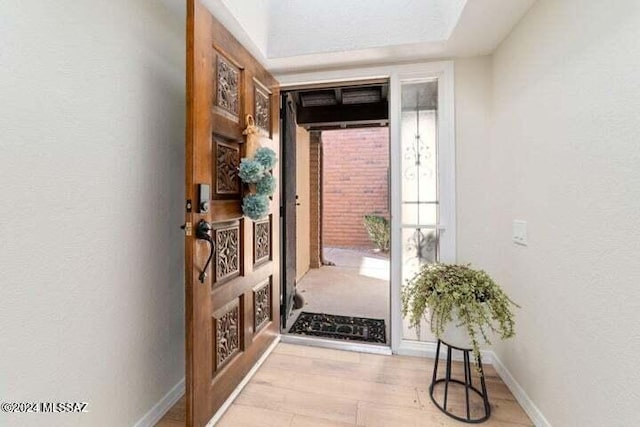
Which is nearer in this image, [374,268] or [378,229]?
[374,268]

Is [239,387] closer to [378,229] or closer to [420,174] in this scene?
[420,174]

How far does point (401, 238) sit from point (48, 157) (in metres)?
2.07

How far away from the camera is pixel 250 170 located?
1646mm

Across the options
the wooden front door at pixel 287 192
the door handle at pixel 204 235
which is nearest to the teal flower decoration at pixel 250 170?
the door handle at pixel 204 235

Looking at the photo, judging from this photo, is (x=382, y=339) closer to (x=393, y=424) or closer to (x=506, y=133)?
(x=393, y=424)

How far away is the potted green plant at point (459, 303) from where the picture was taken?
1.46 meters

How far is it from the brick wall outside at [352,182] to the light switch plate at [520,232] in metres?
4.69

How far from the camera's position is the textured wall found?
967 mm

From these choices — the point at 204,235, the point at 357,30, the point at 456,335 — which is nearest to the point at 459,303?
the point at 456,335

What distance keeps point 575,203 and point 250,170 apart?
159 cm

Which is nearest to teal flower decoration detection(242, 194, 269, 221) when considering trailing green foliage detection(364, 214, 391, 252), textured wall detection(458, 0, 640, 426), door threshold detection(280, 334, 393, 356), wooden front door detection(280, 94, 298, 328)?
wooden front door detection(280, 94, 298, 328)

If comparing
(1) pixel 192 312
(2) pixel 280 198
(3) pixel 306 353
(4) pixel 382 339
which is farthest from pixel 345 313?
(1) pixel 192 312

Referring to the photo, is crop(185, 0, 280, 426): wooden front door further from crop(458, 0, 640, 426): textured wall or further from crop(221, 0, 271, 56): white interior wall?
crop(458, 0, 640, 426): textured wall

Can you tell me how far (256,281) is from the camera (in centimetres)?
196
